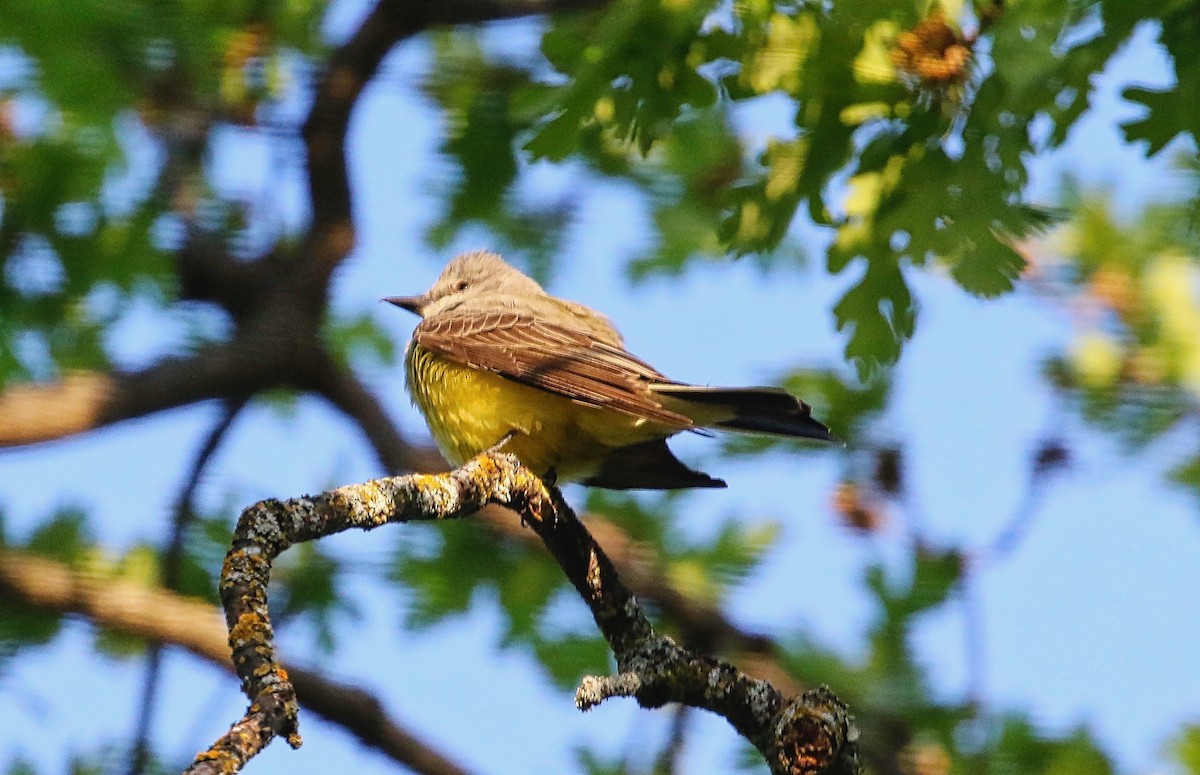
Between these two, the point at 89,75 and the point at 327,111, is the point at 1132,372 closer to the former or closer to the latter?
the point at 327,111

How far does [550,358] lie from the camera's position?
13.4ft

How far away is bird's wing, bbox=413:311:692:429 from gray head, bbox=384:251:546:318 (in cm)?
51

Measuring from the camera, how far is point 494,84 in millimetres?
5609

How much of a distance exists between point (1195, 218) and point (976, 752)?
2.49 m

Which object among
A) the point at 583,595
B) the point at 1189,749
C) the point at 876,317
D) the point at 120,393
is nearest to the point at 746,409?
the point at 876,317

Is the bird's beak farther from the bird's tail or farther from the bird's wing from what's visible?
the bird's tail

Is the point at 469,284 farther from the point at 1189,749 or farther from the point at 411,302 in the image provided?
the point at 1189,749

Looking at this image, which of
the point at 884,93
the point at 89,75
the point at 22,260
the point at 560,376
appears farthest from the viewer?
the point at 22,260

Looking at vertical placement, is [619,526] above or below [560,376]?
below

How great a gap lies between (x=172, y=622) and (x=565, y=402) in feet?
5.42

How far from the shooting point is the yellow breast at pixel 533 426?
403 centimetres

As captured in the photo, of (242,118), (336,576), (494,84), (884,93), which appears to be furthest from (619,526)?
(884,93)

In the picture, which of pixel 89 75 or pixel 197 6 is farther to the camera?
pixel 197 6

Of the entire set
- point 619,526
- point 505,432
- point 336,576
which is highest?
point 505,432
